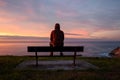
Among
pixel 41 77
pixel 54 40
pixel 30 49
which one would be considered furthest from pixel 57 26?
pixel 41 77

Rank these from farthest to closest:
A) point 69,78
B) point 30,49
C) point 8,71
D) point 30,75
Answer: point 30,49 → point 8,71 → point 30,75 → point 69,78

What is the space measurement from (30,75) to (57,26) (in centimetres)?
519

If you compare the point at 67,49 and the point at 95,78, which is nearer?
the point at 95,78

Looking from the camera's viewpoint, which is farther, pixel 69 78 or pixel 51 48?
pixel 51 48

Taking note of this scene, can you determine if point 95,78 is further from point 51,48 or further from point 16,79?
point 51,48

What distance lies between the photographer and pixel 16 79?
39.8ft

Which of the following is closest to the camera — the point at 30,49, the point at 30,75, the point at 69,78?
the point at 69,78

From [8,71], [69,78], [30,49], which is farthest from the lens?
[30,49]

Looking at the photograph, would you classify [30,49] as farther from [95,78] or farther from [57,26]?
[95,78]

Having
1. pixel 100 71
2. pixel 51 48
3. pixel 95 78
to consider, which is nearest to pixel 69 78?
pixel 95 78

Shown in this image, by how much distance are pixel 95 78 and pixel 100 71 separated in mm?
2275

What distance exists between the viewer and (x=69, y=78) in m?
12.1

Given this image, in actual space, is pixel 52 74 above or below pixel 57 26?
below

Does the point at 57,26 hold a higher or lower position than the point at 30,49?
higher
